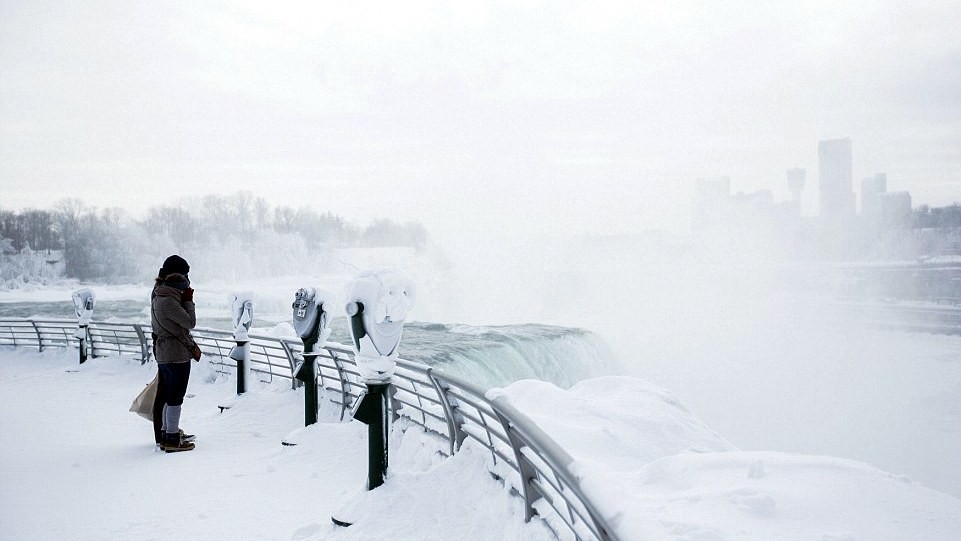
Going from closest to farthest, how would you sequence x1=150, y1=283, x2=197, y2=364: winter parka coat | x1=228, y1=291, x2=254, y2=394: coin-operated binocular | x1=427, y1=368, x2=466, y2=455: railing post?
x1=427, y1=368, x2=466, y2=455: railing post, x1=150, y1=283, x2=197, y2=364: winter parka coat, x1=228, y1=291, x2=254, y2=394: coin-operated binocular

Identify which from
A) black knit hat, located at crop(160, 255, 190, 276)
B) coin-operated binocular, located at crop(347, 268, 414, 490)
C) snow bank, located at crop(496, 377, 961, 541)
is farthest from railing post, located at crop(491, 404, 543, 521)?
black knit hat, located at crop(160, 255, 190, 276)

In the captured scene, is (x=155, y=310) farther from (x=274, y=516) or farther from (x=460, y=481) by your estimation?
(x=460, y=481)

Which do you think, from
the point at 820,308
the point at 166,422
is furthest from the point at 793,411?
the point at 166,422

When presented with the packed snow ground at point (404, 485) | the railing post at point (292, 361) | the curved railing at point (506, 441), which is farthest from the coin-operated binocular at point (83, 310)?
the railing post at point (292, 361)

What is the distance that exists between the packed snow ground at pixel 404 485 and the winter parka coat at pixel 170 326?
1062mm

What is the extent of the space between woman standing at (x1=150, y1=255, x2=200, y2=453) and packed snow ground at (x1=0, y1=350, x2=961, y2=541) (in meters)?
0.34

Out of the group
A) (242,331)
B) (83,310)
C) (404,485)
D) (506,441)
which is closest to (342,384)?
(242,331)

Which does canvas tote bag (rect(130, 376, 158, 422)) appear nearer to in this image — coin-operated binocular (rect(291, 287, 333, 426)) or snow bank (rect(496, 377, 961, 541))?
coin-operated binocular (rect(291, 287, 333, 426))

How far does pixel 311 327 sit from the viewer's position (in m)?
7.62

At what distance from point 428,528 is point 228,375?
8489mm

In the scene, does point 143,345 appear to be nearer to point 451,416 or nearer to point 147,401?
point 147,401

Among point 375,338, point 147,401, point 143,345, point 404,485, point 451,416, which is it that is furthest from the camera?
point 143,345

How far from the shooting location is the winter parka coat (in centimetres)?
658

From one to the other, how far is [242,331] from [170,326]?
277 cm
